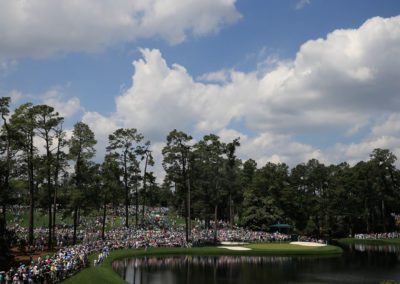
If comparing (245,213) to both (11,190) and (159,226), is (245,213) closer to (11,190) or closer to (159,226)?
→ (159,226)

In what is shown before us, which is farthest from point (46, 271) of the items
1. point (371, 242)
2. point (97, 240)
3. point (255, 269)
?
point (371, 242)

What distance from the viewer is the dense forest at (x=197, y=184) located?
164 feet

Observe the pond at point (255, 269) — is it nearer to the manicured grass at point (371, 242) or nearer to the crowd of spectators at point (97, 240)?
the crowd of spectators at point (97, 240)

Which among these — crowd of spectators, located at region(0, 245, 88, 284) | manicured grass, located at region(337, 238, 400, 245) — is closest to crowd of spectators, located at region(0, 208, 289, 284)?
crowd of spectators, located at region(0, 245, 88, 284)

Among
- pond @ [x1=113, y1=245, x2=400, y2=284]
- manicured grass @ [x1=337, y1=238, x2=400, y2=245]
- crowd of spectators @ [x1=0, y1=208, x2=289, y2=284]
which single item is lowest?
manicured grass @ [x1=337, y1=238, x2=400, y2=245]

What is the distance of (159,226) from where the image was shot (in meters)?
77.7

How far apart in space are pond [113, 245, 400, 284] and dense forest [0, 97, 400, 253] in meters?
12.0

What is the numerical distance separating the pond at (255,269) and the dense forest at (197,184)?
12.0 m

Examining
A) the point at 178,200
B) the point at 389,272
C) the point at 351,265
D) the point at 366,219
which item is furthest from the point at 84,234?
the point at 366,219

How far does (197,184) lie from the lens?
79062 mm

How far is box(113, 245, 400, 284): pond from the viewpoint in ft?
124

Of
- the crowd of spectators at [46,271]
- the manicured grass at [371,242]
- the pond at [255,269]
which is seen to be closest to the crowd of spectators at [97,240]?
the crowd of spectators at [46,271]

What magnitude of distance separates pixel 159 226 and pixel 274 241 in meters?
20.8

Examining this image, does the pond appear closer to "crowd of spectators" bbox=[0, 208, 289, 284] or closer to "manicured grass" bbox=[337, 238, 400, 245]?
"crowd of spectators" bbox=[0, 208, 289, 284]
